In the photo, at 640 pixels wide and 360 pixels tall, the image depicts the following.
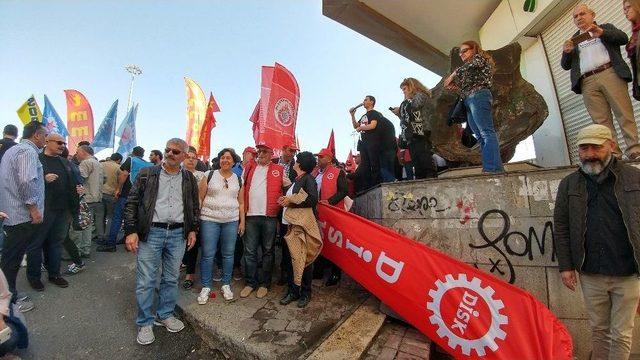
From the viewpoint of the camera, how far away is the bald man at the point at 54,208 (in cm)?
399

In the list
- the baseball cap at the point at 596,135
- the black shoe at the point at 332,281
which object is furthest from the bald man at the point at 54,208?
the baseball cap at the point at 596,135

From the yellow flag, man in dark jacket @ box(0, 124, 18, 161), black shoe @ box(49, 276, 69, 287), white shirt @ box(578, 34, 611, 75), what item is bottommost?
black shoe @ box(49, 276, 69, 287)

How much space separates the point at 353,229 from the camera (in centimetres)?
395

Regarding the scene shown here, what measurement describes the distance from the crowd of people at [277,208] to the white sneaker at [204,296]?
0.01 metres

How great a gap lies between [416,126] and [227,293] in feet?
13.2

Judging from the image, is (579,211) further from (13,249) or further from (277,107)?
(13,249)

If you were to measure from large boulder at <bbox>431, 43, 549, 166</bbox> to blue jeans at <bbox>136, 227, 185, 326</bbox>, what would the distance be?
5.94m

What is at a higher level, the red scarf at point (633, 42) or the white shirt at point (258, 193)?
the red scarf at point (633, 42)

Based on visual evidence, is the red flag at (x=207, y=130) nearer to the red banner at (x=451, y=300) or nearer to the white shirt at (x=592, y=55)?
the red banner at (x=451, y=300)

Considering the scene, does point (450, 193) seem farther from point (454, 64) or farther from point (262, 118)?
point (454, 64)

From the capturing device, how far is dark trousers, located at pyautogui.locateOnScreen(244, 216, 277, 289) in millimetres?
4141

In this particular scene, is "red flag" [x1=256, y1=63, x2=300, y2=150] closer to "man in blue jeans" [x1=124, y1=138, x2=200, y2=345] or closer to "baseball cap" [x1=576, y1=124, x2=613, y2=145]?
"man in blue jeans" [x1=124, y1=138, x2=200, y2=345]

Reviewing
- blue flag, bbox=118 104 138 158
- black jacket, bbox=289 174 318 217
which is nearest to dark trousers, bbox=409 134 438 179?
black jacket, bbox=289 174 318 217

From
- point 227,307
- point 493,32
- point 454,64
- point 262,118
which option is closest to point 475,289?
point 227,307
